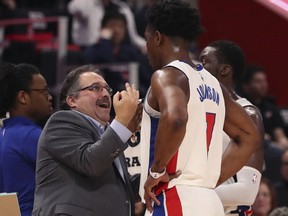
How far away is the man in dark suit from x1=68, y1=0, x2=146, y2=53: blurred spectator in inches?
275

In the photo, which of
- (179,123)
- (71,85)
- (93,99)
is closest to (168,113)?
(179,123)

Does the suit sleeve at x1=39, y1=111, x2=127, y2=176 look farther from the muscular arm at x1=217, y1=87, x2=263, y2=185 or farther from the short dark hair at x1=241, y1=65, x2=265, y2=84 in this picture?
the short dark hair at x1=241, y1=65, x2=265, y2=84

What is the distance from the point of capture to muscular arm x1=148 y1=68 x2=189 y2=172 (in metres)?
4.25

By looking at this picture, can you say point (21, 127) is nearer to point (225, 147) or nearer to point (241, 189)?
point (225, 147)

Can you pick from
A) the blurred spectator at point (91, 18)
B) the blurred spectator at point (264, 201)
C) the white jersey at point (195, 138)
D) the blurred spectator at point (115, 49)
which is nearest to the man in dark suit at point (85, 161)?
the white jersey at point (195, 138)

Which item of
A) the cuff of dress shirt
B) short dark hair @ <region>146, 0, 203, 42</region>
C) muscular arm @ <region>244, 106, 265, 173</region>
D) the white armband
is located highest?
short dark hair @ <region>146, 0, 203, 42</region>

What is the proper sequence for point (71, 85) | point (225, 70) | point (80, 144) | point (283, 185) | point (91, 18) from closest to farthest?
point (80, 144) < point (71, 85) < point (225, 70) < point (283, 185) < point (91, 18)

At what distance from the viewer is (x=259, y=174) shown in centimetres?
540

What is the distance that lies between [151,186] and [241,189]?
1.01 metres

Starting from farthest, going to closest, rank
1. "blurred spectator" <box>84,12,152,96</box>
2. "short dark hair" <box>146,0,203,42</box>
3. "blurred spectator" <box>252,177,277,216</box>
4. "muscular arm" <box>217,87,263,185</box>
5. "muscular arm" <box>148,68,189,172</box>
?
"blurred spectator" <box>84,12,152,96</box>
"blurred spectator" <box>252,177,277,216</box>
"muscular arm" <box>217,87,263,185</box>
"short dark hair" <box>146,0,203,42</box>
"muscular arm" <box>148,68,189,172</box>

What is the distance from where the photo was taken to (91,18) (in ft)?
39.2

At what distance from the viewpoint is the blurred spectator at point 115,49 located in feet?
34.2

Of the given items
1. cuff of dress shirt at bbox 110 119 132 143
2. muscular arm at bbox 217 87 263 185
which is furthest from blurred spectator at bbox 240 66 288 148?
cuff of dress shirt at bbox 110 119 132 143

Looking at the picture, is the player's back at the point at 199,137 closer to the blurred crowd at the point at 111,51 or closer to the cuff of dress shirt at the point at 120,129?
the cuff of dress shirt at the point at 120,129
